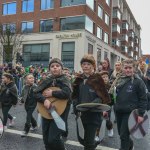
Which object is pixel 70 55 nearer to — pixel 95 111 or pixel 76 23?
pixel 76 23

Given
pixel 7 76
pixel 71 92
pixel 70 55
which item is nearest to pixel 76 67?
pixel 70 55

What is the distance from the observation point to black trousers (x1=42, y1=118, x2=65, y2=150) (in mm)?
4496

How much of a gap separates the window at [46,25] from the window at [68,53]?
9.89 ft

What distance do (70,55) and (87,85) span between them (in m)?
28.6

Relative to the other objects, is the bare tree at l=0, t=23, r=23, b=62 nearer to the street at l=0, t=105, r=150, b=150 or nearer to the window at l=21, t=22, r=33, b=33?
the window at l=21, t=22, r=33, b=33

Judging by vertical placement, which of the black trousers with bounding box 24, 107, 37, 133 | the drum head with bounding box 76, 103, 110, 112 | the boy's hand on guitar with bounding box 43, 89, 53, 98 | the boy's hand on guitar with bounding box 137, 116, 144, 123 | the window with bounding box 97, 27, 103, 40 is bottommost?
the black trousers with bounding box 24, 107, 37, 133

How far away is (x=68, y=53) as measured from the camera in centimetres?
3334

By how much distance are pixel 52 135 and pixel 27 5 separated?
35.5 meters

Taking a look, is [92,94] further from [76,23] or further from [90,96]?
[76,23]

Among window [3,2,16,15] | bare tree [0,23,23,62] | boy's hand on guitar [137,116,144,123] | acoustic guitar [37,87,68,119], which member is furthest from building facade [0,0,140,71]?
acoustic guitar [37,87,68,119]

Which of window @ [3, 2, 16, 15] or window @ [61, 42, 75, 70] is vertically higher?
window @ [3, 2, 16, 15]

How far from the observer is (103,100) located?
15.4 ft

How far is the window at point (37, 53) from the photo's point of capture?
116 feet

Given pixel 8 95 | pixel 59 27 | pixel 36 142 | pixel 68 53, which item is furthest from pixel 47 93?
pixel 59 27
